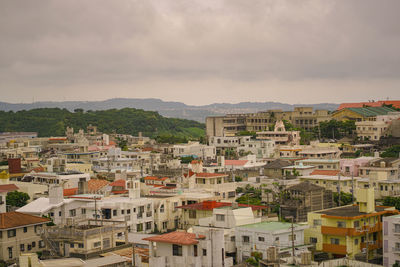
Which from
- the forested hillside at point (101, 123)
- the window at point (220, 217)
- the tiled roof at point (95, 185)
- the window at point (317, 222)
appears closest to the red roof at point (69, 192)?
the tiled roof at point (95, 185)

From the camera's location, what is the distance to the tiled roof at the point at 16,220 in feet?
125

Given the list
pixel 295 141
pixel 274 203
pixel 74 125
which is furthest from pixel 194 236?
pixel 74 125

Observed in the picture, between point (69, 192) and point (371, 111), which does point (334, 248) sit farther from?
point (371, 111)

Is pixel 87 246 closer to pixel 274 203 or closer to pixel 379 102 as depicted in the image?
pixel 274 203

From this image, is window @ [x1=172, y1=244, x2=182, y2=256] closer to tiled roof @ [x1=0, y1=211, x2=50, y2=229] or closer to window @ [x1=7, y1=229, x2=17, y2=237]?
tiled roof @ [x1=0, y1=211, x2=50, y2=229]

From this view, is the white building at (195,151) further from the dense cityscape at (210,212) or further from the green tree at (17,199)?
the green tree at (17,199)

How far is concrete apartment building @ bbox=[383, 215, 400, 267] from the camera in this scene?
33531 millimetres

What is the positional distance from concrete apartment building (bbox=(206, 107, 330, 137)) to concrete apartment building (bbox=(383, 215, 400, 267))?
75.0 meters

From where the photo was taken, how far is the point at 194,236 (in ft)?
109

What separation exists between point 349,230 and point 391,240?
2314 mm

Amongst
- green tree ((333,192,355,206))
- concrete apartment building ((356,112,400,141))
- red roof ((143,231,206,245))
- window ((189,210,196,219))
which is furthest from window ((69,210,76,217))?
concrete apartment building ((356,112,400,141))

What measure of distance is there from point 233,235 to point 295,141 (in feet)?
190

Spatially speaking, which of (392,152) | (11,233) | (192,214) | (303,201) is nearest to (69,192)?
(192,214)

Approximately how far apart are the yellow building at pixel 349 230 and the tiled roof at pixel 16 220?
15.5 m
